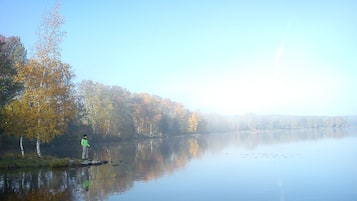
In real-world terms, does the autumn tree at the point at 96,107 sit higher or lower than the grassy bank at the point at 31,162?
higher

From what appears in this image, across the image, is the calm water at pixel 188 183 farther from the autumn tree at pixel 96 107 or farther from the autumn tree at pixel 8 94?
the autumn tree at pixel 96 107

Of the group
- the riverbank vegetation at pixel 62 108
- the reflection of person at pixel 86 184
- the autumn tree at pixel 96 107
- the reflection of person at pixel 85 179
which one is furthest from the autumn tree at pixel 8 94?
the autumn tree at pixel 96 107

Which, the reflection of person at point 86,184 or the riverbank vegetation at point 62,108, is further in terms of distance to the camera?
the riverbank vegetation at point 62,108

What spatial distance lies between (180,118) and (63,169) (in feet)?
341

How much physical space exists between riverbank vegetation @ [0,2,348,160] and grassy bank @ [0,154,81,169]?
3.91 feet

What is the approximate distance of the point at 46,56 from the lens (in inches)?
1307

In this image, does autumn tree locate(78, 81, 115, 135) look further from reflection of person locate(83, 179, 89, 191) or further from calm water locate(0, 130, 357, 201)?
reflection of person locate(83, 179, 89, 191)

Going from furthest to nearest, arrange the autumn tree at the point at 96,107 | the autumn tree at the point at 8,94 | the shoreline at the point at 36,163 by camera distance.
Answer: the autumn tree at the point at 96,107 < the autumn tree at the point at 8,94 < the shoreline at the point at 36,163

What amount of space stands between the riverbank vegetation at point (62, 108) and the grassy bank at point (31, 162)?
1.19m

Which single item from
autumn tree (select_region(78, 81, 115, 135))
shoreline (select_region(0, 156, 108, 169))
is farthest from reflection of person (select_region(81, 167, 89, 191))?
autumn tree (select_region(78, 81, 115, 135))

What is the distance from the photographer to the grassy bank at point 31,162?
29.2 meters

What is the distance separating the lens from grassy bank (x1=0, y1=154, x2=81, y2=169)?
29.2 m

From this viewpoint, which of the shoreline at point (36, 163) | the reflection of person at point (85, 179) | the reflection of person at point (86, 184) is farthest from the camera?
the shoreline at point (36, 163)

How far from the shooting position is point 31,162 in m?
30.1
